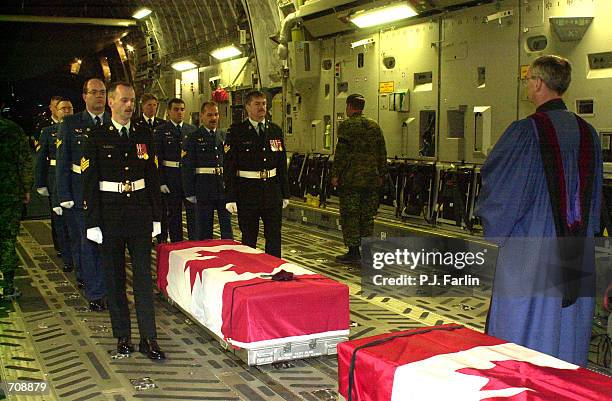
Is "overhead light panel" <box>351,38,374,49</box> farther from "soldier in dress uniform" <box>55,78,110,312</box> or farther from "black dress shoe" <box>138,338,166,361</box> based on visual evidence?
"black dress shoe" <box>138,338,166,361</box>

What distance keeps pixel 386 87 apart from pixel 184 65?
357 inches

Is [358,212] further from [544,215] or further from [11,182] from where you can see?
[544,215]

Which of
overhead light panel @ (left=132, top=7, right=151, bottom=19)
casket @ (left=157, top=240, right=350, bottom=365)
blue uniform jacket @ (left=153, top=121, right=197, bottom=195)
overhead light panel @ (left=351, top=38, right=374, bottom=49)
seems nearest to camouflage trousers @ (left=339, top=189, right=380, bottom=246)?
blue uniform jacket @ (left=153, top=121, right=197, bottom=195)

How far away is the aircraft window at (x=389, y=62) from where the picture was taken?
910cm

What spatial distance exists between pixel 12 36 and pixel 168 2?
7.20m

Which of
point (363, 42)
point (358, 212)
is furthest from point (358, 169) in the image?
point (363, 42)

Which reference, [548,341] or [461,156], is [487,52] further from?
[548,341]

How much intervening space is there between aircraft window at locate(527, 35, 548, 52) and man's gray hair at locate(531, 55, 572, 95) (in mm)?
3461

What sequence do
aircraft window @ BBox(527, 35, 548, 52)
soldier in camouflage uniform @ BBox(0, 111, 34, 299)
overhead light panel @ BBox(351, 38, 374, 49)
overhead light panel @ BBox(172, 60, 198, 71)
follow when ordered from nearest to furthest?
soldier in camouflage uniform @ BBox(0, 111, 34, 299) → aircraft window @ BBox(527, 35, 548, 52) → overhead light panel @ BBox(351, 38, 374, 49) → overhead light panel @ BBox(172, 60, 198, 71)

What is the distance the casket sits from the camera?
4.56m

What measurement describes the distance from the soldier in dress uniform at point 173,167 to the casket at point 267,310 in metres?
3.29

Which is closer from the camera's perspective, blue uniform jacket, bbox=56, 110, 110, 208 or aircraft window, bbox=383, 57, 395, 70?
blue uniform jacket, bbox=56, 110, 110, 208

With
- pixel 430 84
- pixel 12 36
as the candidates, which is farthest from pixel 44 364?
pixel 12 36

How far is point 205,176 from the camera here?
25.9 feet
